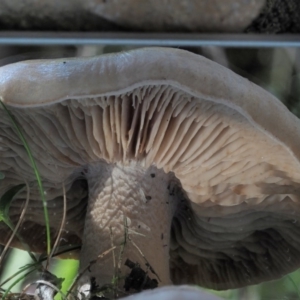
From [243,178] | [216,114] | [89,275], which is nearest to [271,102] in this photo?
[216,114]

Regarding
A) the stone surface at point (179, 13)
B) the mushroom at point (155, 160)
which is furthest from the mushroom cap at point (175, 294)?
the stone surface at point (179, 13)

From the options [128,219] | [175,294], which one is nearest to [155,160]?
[128,219]

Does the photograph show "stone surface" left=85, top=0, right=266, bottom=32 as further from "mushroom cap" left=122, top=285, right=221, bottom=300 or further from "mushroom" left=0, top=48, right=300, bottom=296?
"mushroom cap" left=122, top=285, right=221, bottom=300

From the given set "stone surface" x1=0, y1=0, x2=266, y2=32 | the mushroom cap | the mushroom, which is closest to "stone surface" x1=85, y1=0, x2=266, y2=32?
"stone surface" x1=0, y1=0, x2=266, y2=32

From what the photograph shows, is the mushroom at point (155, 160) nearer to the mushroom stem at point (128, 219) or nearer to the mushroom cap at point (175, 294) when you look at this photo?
the mushroom stem at point (128, 219)

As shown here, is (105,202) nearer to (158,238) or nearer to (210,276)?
(158,238)

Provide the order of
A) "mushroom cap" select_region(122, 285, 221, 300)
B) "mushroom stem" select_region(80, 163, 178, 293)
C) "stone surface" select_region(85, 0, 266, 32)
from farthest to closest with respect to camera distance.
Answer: "stone surface" select_region(85, 0, 266, 32)
"mushroom stem" select_region(80, 163, 178, 293)
"mushroom cap" select_region(122, 285, 221, 300)

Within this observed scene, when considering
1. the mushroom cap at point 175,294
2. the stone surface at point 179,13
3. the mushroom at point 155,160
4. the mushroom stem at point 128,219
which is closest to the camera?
the mushroom cap at point 175,294

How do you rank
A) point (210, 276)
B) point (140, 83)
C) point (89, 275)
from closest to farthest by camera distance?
1. point (140, 83)
2. point (89, 275)
3. point (210, 276)
